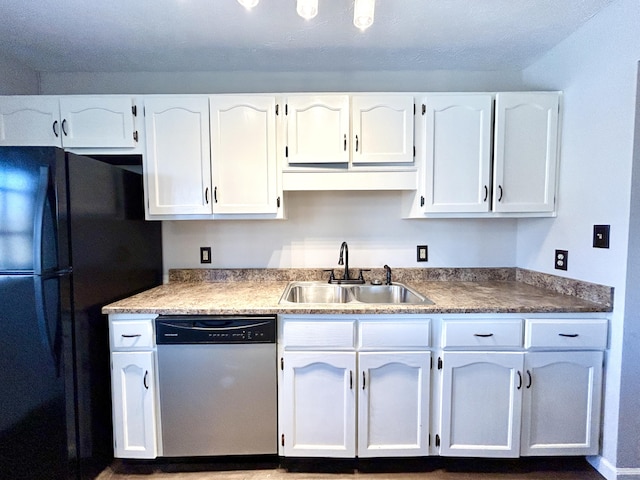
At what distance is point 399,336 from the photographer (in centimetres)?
151

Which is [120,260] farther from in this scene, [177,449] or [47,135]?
[177,449]

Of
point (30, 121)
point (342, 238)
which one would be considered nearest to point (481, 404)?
point (342, 238)

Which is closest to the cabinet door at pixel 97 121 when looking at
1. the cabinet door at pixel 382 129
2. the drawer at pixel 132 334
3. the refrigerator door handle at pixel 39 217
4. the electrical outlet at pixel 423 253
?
the refrigerator door handle at pixel 39 217

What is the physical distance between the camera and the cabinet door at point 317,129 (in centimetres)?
177

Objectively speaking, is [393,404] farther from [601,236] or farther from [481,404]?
[601,236]

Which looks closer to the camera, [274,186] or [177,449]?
[177,449]

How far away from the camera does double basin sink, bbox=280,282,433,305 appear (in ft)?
6.59

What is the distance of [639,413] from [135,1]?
3.18 meters

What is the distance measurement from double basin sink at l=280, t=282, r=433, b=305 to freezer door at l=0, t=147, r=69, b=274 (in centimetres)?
127

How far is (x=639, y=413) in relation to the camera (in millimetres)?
1451

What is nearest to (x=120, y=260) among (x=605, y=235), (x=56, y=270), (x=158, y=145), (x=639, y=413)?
(x=56, y=270)

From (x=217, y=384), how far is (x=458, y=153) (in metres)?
1.90

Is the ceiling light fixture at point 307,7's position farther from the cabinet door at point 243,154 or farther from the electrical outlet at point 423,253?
the electrical outlet at point 423,253

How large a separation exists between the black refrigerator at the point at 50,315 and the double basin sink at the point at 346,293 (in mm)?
1119
